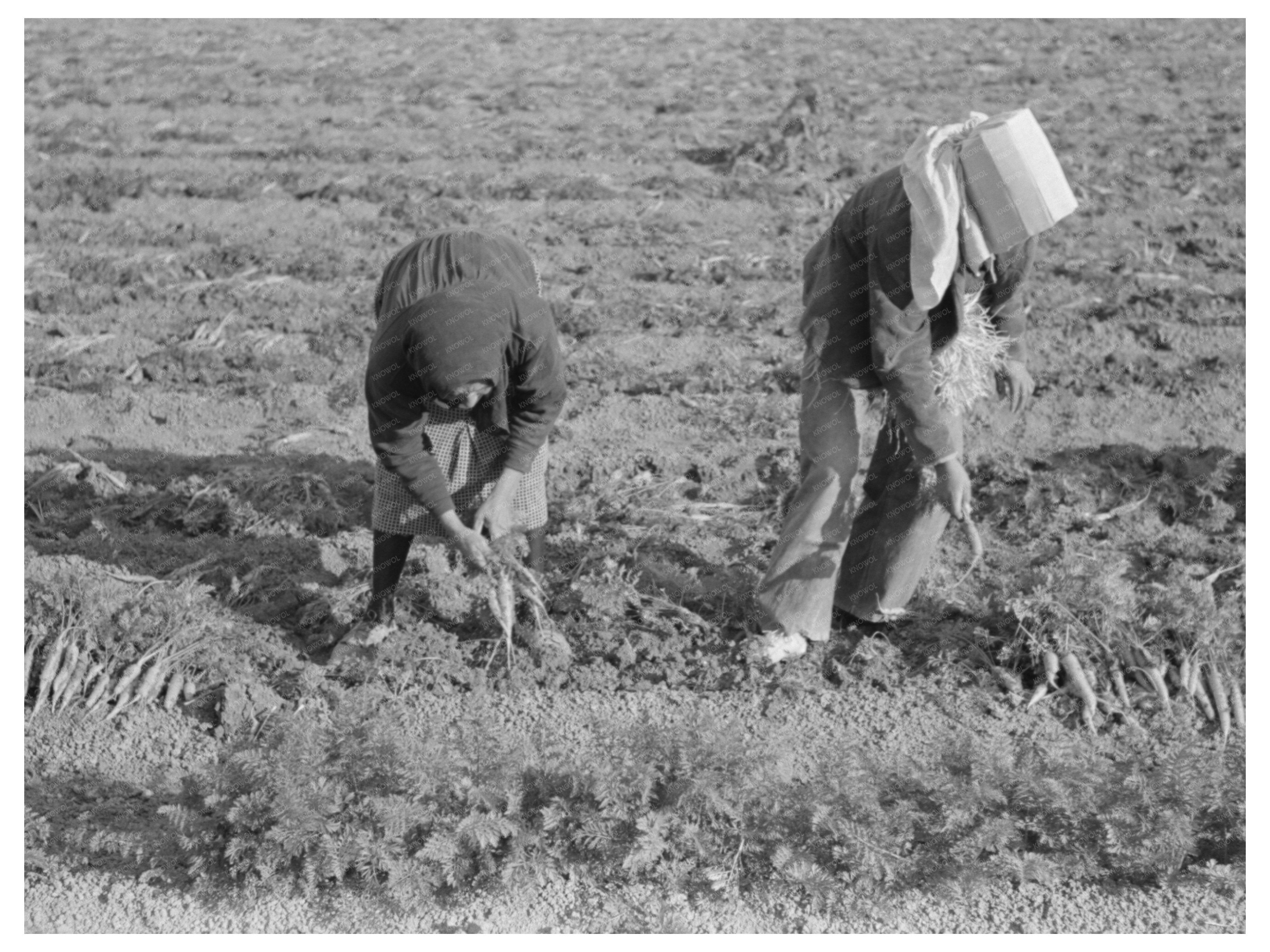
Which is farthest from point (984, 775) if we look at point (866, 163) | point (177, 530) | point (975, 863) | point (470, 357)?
point (866, 163)

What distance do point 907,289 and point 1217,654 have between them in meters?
1.65

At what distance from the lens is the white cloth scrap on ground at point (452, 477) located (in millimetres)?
3924

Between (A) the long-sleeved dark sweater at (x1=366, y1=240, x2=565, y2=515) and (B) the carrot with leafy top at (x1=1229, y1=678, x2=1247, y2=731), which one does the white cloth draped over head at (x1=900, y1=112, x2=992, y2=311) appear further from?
(B) the carrot with leafy top at (x1=1229, y1=678, x2=1247, y2=731)

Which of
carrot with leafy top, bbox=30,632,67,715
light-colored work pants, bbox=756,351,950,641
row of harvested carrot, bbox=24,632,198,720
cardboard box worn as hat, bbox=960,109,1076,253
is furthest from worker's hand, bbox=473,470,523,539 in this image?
cardboard box worn as hat, bbox=960,109,1076,253

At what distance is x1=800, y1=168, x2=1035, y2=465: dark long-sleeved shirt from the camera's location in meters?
3.47

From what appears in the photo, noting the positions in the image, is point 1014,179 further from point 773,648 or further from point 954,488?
point 773,648

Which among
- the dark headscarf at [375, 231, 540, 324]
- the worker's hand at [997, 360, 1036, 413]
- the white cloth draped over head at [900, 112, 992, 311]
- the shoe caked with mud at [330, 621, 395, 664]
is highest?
the white cloth draped over head at [900, 112, 992, 311]

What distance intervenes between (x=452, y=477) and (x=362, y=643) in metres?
0.70

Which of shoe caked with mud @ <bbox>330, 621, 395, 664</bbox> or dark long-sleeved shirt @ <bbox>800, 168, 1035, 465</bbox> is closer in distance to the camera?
dark long-sleeved shirt @ <bbox>800, 168, 1035, 465</bbox>

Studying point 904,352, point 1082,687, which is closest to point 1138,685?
point 1082,687

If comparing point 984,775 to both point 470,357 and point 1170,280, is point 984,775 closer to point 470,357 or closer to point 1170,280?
point 470,357

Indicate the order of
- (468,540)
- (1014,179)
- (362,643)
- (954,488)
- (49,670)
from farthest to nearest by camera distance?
(362,643) < (49,670) < (468,540) < (954,488) < (1014,179)

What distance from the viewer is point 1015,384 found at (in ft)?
13.1

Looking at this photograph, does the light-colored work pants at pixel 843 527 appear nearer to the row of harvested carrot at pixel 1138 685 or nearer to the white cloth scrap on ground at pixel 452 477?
the row of harvested carrot at pixel 1138 685
